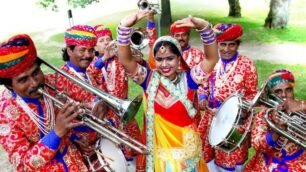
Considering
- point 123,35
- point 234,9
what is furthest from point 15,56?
point 234,9

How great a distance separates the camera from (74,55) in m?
4.38

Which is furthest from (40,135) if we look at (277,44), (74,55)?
(277,44)

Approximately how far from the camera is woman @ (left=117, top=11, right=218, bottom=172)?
A: 11.6ft

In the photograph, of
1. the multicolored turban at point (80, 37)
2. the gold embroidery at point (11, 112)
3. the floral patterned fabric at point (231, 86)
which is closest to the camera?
the gold embroidery at point (11, 112)

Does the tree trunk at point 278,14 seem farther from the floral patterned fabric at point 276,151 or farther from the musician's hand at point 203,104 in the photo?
the floral patterned fabric at point 276,151

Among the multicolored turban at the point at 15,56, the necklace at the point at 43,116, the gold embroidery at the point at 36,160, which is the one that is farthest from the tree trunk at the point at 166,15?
the gold embroidery at the point at 36,160

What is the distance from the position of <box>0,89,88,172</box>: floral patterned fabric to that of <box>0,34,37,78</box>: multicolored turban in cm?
29

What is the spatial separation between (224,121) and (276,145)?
0.57 metres

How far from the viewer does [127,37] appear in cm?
344

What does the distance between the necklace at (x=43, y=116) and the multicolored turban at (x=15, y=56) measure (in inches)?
10.8

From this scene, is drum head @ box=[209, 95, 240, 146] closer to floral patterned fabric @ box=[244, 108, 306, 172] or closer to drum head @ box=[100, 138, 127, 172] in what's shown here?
floral patterned fabric @ box=[244, 108, 306, 172]

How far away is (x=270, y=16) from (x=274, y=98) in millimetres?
15392

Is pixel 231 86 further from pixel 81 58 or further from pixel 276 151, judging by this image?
pixel 81 58

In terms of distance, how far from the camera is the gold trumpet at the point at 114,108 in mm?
3131
